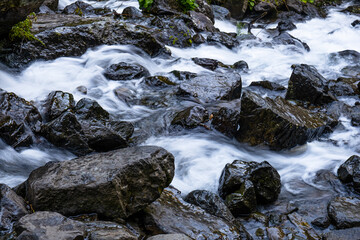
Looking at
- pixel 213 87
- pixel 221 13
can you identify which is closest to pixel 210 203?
pixel 213 87

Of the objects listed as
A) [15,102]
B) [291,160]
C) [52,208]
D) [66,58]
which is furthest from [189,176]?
Result: [66,58]

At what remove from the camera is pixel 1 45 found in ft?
22.6

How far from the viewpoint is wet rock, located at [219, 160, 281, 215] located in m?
4.37

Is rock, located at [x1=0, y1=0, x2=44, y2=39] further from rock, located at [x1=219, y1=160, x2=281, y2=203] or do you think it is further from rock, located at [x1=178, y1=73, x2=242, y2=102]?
rock, located at [x1=219, y1=160, x2=281, y2=203]

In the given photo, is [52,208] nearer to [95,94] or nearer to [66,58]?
[95,94]

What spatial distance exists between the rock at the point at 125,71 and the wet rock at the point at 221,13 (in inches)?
251

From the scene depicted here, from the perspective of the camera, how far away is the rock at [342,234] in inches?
151

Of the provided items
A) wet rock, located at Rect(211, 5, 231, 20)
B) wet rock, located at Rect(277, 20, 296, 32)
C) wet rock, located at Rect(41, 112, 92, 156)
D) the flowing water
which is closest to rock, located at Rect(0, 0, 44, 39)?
the flowing water

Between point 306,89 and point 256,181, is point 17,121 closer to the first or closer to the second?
point 256,181

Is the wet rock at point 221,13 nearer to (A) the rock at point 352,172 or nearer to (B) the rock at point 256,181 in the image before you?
(A) the rock at point 352,172

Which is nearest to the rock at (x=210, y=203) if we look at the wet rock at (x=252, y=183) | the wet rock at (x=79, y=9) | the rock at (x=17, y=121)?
the wet rock at (x=252, y=183)

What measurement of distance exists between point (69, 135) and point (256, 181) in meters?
2.59

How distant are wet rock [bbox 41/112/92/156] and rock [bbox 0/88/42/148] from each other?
37 centimetres

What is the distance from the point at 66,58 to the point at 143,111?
8.11 feet
